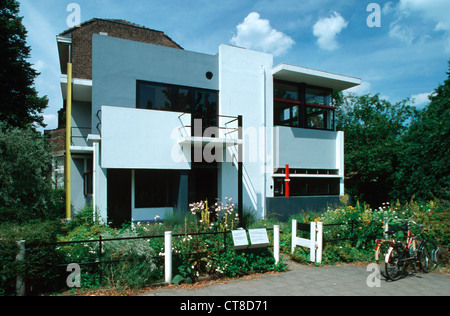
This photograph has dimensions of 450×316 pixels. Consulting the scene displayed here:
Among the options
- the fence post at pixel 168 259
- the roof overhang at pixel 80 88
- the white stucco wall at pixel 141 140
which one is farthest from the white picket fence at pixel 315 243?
the roof overhang at pixel 80 88

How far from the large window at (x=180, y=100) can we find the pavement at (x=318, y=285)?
21.8 ft

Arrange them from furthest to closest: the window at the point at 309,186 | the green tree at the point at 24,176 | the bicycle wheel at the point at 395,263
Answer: the window at the point at 309,186, the green tree at the point at 24,176, the bicycle wheel at the point at 395,263

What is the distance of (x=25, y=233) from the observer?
5512 millimetres

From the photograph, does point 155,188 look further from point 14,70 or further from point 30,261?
point 14,70

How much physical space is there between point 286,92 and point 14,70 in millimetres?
17573

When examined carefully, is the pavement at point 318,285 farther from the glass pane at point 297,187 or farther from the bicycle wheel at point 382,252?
the glass pane at point 297,187

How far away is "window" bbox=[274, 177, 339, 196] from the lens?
13.6 m

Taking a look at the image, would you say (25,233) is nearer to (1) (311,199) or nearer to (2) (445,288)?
(2) (445,288)

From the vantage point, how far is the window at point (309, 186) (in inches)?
534

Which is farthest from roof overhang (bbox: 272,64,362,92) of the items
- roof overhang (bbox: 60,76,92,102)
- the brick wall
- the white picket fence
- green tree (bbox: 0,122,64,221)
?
green tree (bbox: 0,122,64,221)

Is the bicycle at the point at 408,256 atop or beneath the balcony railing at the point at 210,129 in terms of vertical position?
beneath

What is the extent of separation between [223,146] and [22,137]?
7.50 meters

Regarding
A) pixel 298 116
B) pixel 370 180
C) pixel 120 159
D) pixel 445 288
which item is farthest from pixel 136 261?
pixel 370 180

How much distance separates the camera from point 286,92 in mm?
14242
